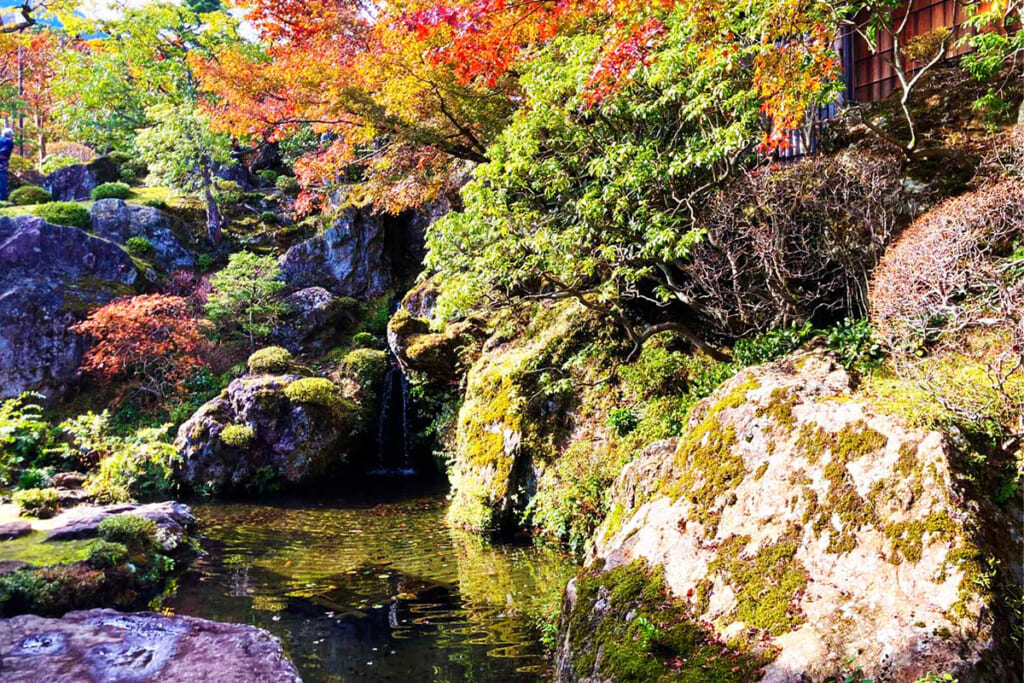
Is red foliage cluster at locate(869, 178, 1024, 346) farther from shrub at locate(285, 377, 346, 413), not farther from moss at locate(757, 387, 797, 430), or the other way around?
shrub at locate(285, 377, 346, 413)

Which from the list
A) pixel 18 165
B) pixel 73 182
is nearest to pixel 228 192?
pixel 73 182

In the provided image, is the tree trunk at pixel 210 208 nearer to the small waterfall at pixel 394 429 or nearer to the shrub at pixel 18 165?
the shrub at pixel 18 165

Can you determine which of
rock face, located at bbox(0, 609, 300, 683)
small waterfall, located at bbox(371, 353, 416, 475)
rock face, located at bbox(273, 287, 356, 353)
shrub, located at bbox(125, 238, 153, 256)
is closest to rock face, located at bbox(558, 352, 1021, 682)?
rock face, located at bbox(0, 609, 300, 683)

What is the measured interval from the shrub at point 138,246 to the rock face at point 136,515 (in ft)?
45.0

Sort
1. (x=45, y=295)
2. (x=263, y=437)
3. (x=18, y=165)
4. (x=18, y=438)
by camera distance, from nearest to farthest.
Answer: (x=18, y=438) → (x=263, y=437) → (x=45, y=295) → (x=18, y=165)

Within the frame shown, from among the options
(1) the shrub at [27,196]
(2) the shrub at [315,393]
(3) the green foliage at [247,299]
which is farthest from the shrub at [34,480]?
(1) the shrub at [27,196]

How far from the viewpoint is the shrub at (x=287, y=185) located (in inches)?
996

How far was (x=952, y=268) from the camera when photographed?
15.9 feet

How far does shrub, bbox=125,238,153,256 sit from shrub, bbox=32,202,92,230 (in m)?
1.53

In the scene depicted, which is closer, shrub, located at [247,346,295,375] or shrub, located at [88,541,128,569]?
shrub, located at [88,541,128,569]

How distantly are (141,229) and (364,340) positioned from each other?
397 inches

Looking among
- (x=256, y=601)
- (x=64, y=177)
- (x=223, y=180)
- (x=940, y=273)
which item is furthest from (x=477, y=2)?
(x=64, y=177)

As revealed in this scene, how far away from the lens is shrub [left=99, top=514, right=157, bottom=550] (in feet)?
26.5

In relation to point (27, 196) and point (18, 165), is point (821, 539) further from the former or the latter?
point (18, 165)
